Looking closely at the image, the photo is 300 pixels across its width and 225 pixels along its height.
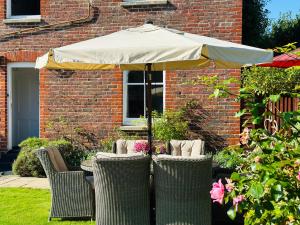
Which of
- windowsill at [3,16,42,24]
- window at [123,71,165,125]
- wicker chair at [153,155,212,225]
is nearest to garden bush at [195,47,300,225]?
wicker chair at [153,155,212,225]

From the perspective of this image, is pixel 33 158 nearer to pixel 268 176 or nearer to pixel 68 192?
pixel 68 192

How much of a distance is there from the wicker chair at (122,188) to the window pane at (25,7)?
303 inches

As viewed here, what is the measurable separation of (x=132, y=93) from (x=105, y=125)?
993mm

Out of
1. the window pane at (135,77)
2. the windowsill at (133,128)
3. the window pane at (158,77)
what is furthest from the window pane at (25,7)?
the windowsill at (133,128)

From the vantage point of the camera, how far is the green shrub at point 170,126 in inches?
389

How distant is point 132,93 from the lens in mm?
10977

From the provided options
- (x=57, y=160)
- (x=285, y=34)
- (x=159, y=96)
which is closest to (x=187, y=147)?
(x=57, y=160)

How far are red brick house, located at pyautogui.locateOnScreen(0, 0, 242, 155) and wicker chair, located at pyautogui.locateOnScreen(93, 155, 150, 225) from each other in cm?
524

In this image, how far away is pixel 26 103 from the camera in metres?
12.6

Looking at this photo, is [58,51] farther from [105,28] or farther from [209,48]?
[105,28]

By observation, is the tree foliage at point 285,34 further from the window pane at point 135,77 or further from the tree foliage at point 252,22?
the window pane at point 135,77

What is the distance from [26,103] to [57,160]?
6.53m

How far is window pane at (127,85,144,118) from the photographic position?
1096 cm

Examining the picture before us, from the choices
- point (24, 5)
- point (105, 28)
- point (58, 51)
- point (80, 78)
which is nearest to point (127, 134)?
point (80, 78)
